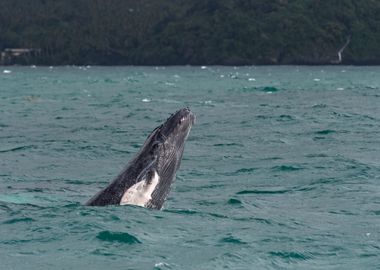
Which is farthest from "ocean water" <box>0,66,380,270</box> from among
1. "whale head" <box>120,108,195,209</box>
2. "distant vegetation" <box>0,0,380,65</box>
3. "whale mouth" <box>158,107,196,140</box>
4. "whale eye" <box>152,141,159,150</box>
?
"distant vegetation" <box>0,0,380,65</box>

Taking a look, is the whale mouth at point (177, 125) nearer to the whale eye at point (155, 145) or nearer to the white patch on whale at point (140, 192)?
the whale eye at point (155, 145)

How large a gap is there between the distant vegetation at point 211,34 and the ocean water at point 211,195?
382 ft

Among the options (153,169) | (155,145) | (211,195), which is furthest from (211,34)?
(153,169)

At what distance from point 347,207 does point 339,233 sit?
242cm

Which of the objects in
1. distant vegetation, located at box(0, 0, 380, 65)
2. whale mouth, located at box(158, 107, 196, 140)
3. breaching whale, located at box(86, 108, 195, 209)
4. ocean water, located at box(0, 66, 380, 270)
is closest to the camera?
ocean water, located at box(0, 66, 380, 270)

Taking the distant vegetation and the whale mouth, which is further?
the distant vegetation

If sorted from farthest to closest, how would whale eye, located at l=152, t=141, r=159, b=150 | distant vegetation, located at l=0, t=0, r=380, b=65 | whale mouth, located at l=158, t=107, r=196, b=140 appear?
distant vegetation, located at l=0, t=0, r=380, b=65, whale mouth, located at l=158, t=107, r=196, b=140, whale eye, located at l=152, t=141, r=159, b=150

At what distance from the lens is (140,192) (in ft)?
45.6

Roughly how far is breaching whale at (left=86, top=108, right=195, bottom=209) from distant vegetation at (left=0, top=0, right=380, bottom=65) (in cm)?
13567

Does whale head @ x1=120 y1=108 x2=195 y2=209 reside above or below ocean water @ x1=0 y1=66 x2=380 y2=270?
above

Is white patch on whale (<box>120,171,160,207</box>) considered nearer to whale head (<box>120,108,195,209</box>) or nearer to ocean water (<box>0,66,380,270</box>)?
whale head (<box>120,108,195,209</box>)

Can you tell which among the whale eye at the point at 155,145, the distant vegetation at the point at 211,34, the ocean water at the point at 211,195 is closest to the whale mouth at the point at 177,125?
the whale eye at the point at 155,145

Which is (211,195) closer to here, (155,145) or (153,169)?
(155,145)

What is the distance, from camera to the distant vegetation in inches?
6112
